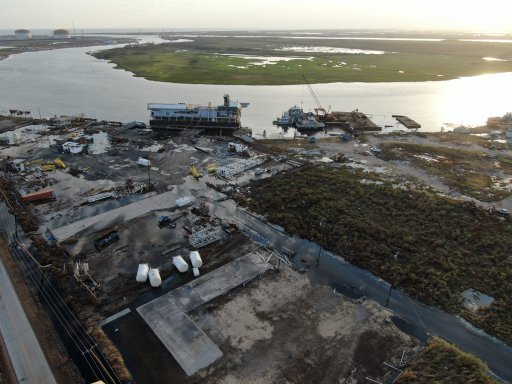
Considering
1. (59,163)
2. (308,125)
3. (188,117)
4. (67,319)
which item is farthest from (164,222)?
(308,125)

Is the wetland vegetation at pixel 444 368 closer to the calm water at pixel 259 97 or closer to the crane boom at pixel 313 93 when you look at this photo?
the calm water at pixel 259 97

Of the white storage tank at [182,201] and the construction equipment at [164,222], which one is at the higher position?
the white storage tank at [182,201]

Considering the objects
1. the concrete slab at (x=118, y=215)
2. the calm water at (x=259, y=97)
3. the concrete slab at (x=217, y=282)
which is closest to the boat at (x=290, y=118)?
the calm water at (x=259, y=97)

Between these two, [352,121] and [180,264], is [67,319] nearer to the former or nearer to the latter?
[180,264]

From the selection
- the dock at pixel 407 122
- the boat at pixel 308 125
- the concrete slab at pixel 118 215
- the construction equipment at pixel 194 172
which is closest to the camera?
the concrete slab at pixel 118 215

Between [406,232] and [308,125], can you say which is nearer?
[406,232]

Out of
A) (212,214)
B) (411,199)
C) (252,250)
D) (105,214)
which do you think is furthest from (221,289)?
(411,199)
